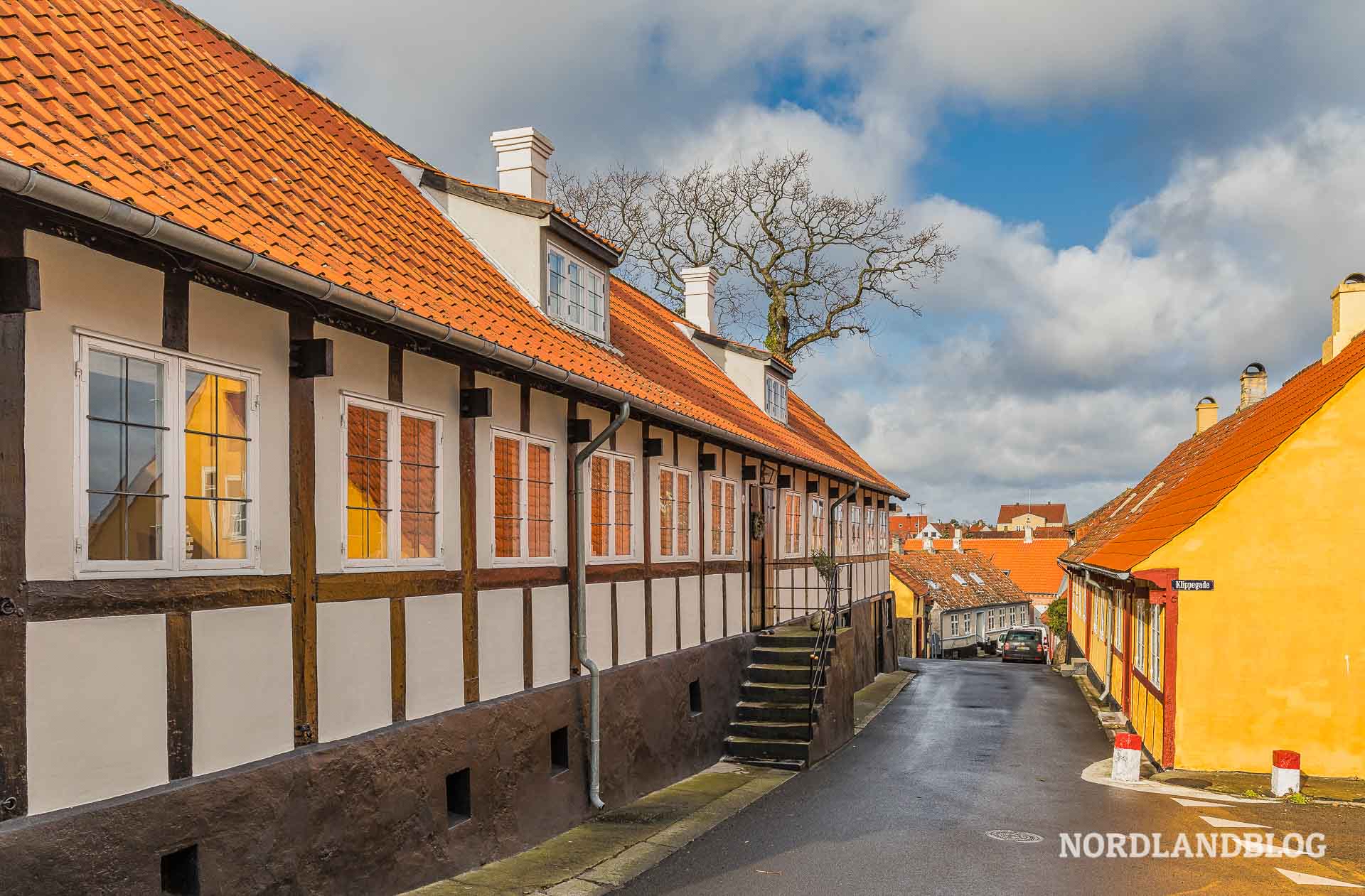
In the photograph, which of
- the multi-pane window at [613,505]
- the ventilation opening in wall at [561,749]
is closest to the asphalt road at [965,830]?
the ventilation opening in wall at [561,749]

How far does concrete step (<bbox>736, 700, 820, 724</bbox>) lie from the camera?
1647 cm

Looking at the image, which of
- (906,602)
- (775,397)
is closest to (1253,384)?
(775,397)

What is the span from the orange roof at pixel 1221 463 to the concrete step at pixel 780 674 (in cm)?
467

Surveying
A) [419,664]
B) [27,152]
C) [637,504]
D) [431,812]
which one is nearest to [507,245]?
[637,504]

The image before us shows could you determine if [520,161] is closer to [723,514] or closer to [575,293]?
[575,293]

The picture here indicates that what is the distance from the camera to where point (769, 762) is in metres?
15.8

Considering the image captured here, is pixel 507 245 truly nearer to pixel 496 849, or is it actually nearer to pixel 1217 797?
pixel 496 849

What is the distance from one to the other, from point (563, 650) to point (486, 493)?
2152 mm

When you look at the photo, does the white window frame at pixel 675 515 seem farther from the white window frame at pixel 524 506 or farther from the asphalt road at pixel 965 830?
the asphalt road at pixel 965 830

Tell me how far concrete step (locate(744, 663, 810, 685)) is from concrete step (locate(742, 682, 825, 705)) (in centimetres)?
8

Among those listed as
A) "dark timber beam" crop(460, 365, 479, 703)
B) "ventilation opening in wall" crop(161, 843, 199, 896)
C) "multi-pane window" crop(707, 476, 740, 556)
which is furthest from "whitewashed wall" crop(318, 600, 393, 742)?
"multi-pane window" crop(707, 476, 740, 556)

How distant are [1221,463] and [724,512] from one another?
25.3 feet

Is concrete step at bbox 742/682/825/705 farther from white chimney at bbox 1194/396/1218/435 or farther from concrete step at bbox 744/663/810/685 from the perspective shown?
white chimney at bbox 1194/396/1218/435

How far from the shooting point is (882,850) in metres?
10.5
